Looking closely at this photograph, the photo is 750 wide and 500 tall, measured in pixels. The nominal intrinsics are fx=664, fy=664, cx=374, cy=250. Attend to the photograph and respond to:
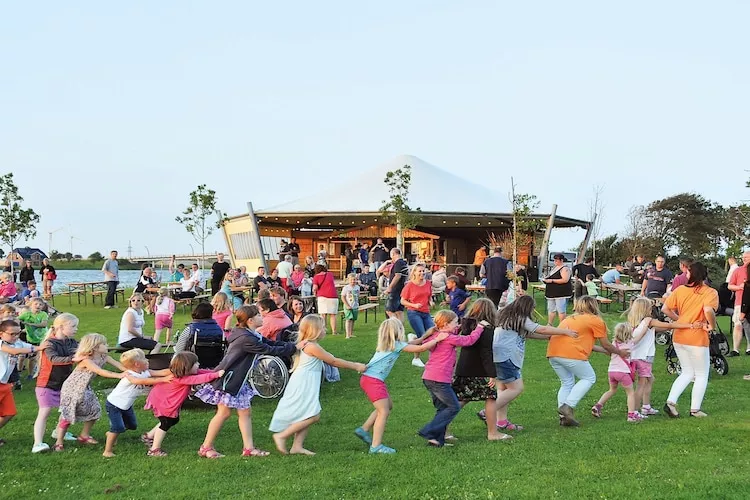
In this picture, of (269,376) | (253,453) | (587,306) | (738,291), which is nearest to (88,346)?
(253,453)

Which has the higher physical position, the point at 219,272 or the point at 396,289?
the point at 219,272

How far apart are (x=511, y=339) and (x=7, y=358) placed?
4.57 m

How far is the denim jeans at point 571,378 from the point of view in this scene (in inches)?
246

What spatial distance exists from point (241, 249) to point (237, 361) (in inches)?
1079

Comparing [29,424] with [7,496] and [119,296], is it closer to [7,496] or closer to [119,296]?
[7,496]

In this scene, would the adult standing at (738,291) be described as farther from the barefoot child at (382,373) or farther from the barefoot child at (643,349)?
the barefoot child at (382,373)

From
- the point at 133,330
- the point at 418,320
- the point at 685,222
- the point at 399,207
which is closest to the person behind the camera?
the point at 133,330

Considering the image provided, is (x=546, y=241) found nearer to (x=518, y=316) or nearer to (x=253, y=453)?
(x=518, y=316)

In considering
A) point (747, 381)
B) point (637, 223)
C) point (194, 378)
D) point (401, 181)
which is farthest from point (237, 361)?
point (637, 223)

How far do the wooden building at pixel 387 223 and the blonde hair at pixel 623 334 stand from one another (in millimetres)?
20634

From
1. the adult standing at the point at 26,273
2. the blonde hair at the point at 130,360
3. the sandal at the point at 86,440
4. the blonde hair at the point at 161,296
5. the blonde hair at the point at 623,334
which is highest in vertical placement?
the adult standing at the point at 26,273

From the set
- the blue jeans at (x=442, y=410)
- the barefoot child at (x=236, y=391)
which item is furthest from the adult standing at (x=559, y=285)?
the barefoot child at (x=236, y=391)

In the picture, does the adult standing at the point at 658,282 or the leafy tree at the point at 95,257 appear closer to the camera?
the adult standing at the point at 658,282

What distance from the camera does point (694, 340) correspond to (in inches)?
260
